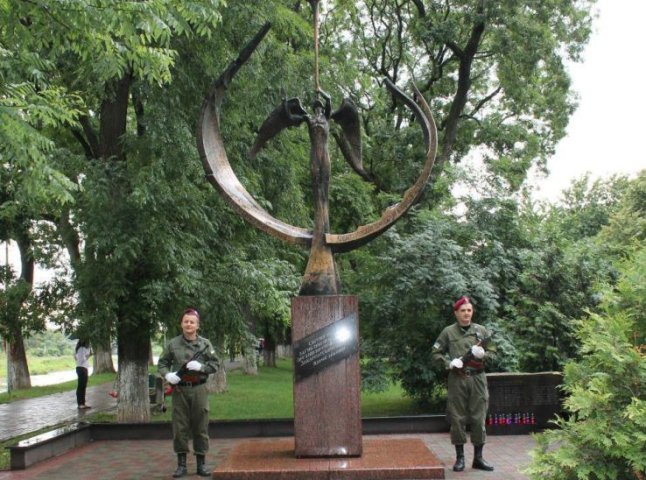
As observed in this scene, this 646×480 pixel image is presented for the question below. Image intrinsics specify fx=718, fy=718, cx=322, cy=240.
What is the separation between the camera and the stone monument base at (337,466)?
719cm

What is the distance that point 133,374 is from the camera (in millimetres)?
12984

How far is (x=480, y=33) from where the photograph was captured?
21531mm

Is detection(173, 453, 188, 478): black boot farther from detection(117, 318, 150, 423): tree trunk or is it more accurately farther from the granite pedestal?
detection(117, 318, 150, 423): tree trunk

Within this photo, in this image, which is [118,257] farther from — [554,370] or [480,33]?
[480,33]

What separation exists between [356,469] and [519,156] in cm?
1999

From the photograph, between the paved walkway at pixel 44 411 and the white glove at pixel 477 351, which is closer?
the white glove at pixel 477 351

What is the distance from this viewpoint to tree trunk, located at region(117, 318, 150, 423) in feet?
42.3

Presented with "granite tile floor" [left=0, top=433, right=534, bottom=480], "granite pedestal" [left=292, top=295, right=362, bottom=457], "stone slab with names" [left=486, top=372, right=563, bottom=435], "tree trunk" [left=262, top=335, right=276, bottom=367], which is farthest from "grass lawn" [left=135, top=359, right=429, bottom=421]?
"tree trunk" [left=262, top=335, right=276, bottom=367]

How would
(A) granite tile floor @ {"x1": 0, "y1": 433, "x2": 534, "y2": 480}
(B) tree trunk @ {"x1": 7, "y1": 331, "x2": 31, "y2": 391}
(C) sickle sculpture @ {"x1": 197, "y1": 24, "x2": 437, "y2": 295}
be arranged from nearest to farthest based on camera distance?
(A) granite tile floor @ {"x1": 0, "y1": 433, "x2": 534, "y2": 480}
(C) sickle sculpture @ {"x1": 197, "y1": 24, "x2": 437, "y2": 295}
(B) tree trunk @ {"x1": 7, "y1": 331, "x2": 31, "y2": 391}

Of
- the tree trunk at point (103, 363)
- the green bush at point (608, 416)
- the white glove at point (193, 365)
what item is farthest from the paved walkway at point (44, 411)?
the green bush at point (608, 416)

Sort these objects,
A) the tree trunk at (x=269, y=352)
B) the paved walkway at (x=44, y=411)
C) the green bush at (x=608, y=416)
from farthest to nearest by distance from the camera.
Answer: the tree trunk at (x=269, y=352)
the paved walkway at (x=44, y=411)
the green bush at (x=608, y=416)

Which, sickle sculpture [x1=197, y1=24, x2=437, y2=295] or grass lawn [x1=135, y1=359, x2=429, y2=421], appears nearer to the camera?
sickle sculpture [x1=197, y1=24, x2=437, y2=295]

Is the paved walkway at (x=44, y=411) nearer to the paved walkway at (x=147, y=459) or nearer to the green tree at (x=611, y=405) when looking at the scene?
the paved walkway at (x=147, y=459)

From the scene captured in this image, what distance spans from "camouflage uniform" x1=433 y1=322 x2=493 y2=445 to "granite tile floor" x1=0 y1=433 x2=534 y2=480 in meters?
0.46
